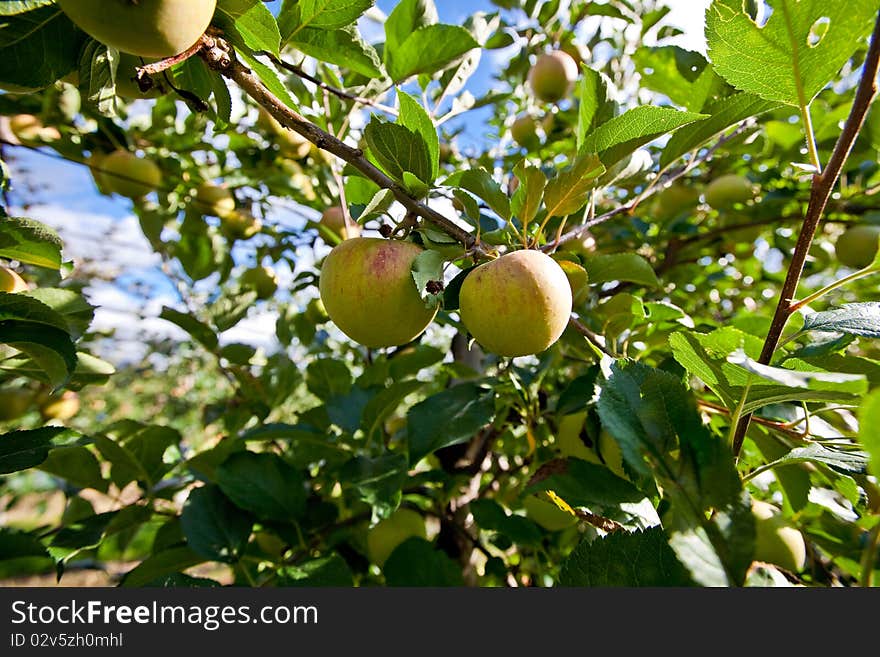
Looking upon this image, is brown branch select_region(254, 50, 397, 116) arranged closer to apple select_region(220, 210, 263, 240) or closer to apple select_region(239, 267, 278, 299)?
apple select_region(220, 210, 263, 240)

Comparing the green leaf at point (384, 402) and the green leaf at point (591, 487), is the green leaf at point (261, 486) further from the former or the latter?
the green leaf at point (591, 487)

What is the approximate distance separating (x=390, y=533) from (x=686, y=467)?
2.52 feet

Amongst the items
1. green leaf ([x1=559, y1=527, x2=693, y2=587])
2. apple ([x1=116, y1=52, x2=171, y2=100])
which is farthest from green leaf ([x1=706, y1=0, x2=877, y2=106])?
apple ([x1=116, y1=52, x2=171, y2=100])

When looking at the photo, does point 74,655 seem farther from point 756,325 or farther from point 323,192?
point 323,192

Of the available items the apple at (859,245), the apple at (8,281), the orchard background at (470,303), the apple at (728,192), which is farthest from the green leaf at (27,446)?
the apple at (859,245)

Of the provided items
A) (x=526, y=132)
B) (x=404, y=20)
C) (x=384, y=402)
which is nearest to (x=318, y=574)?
(x=384, y=402)

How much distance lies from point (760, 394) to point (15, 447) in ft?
2.81

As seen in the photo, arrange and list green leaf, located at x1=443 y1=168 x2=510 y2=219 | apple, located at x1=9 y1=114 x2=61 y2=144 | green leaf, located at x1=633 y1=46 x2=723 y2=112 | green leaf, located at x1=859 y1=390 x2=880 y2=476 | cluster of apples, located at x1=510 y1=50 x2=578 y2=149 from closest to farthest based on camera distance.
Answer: green leaf, located at x1=859 y1=390 x2=880 y2=476 < green leaf, located at x1=443 y1=168 x2=510 y2=219 < green leaf, located at x1=633 y1=46 x2=723 y2=112 < apple, located at x1=9 y1=114 x2=61 y2=144 < cluster of apples, located at x1=510 y1=50 x2=578 y2=149

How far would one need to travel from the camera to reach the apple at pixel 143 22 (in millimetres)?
437

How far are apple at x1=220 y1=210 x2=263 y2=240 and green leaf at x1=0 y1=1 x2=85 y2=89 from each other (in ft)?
2.86

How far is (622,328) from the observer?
2.73 ft

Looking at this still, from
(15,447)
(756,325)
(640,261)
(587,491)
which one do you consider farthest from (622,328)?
(15,447)

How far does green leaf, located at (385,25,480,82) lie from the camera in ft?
2.43

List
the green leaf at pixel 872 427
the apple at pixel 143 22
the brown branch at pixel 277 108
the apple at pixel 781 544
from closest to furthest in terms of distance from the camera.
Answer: the green leaf at pixel 872 427, the apple at pixel 143 22, the brown branch at pixel 277 108, the apple at pixel 781 544
